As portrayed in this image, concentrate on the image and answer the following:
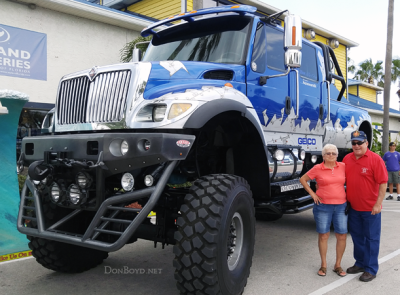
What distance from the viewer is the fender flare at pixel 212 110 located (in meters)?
3.29

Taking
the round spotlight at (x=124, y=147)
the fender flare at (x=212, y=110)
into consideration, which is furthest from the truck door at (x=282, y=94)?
the round spotlight at (x=124, y=147)

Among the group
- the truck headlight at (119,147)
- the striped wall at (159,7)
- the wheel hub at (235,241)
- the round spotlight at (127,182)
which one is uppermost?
the striped wall at (159,7)

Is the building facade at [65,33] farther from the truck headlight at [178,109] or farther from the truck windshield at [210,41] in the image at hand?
the truck headlight at [178,109]

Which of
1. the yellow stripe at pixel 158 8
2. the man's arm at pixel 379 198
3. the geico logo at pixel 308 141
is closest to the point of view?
the man's arm at pixel 379 198

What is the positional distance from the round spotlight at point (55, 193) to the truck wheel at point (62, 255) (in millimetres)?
879

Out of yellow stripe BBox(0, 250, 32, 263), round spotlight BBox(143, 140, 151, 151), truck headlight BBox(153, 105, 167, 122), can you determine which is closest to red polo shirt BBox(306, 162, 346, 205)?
truck headlight BBox(153, 105, 167, 122)

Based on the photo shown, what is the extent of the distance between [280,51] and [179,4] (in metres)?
11.0

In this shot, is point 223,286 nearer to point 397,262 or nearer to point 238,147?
point 238,147

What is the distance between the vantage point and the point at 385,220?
7.86 m

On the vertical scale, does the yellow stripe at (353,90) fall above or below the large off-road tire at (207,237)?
above

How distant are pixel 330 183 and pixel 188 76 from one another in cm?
202

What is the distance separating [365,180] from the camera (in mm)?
4441

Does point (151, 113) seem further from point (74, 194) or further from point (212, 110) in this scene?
point (74, 194)

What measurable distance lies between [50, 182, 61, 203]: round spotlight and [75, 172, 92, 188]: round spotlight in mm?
245
